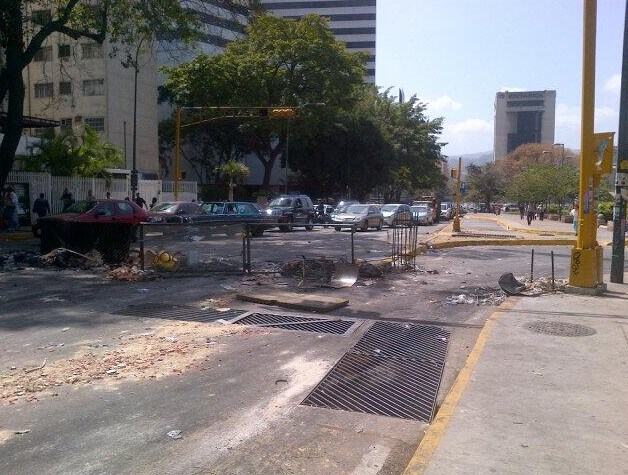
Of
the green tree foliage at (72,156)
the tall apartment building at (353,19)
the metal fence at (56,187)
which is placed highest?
the tall apartment building at (353,19)

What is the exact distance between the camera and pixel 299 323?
9.09 metres

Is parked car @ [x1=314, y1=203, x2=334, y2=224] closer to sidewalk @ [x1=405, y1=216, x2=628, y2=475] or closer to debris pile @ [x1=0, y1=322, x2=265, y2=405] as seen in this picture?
sidewalk @ [x1=405, y1=216, x2=628, y2=475]

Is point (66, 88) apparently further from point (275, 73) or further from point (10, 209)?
point (10, 209)

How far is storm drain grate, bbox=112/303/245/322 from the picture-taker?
9391 millimetres

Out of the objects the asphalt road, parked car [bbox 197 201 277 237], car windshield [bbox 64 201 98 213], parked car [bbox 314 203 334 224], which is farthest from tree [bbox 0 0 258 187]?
parked car [bbox 314 203 334 224]

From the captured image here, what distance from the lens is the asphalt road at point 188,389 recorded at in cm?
445

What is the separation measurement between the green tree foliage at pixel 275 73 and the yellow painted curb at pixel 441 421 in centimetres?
4128

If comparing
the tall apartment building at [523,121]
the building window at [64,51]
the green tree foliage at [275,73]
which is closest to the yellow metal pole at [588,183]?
the building window at [64,51]

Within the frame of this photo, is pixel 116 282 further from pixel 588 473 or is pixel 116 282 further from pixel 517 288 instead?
pixel 588 473

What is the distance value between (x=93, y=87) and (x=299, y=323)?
1683 inches

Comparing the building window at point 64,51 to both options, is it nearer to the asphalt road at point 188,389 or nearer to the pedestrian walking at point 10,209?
the pedestrian walking at point 10,209

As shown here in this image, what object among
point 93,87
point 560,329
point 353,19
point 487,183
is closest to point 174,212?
point 560,329

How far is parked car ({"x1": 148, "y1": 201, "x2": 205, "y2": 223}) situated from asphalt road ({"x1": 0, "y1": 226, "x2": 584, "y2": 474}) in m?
12.2

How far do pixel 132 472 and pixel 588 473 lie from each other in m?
3.03
